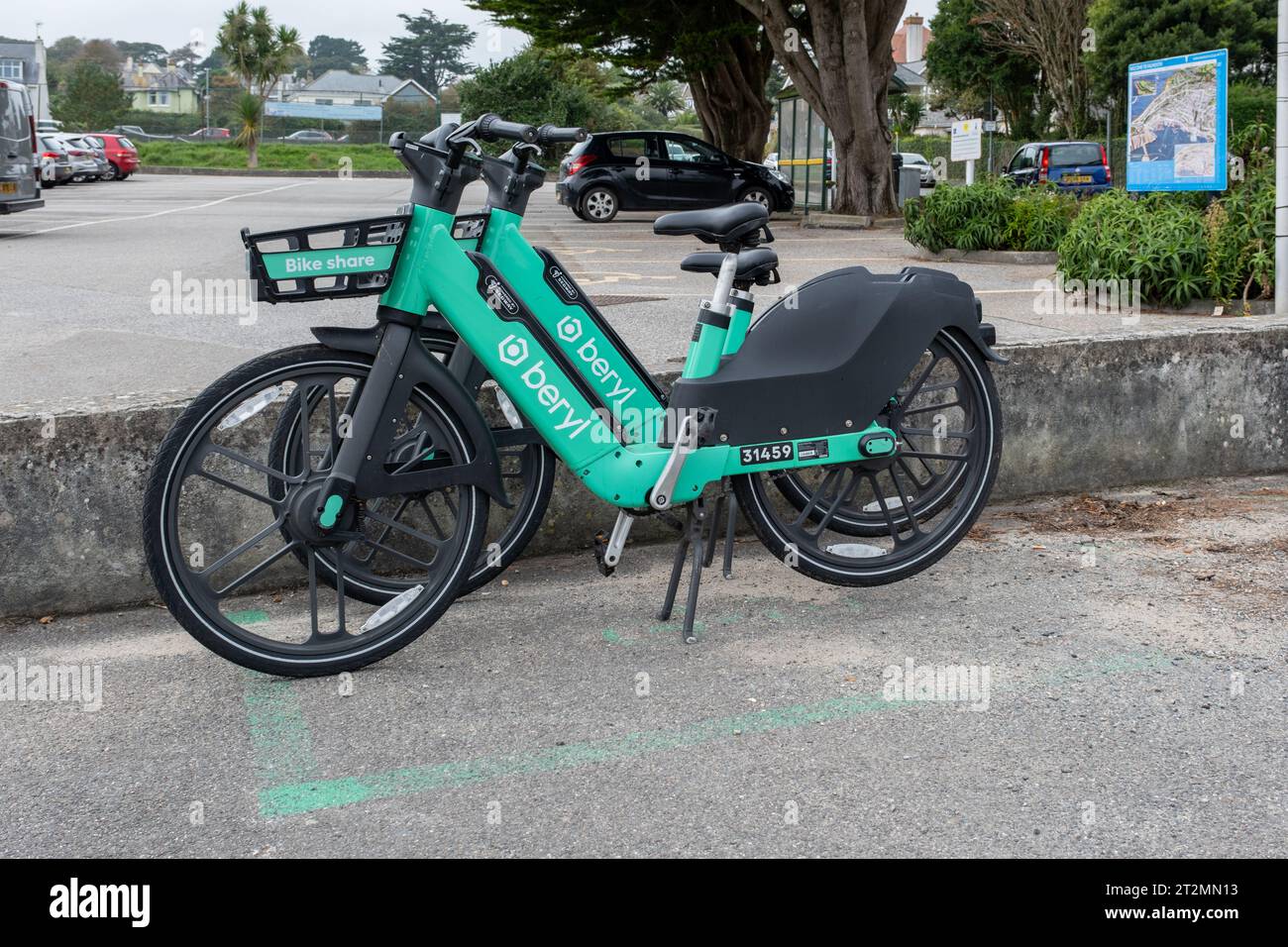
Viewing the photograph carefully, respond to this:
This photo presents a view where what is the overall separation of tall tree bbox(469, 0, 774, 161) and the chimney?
64.1 m

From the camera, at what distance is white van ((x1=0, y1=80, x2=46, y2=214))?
1831 centimetres

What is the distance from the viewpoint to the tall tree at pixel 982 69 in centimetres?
5028

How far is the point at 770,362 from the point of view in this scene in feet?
14.0

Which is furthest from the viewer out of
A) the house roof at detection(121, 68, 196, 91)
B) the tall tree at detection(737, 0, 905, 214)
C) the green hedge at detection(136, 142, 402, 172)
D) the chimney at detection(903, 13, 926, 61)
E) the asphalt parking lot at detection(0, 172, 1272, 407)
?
the house roof at detection(121, 68, 196, 91)

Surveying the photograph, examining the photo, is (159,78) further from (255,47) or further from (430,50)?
(255,47)

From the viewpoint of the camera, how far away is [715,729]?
348cm

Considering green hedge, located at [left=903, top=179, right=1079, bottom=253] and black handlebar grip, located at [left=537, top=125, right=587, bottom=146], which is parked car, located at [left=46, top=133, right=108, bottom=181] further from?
black handlebar grip, located at [left=537, top=125, right=587, bottom=146]

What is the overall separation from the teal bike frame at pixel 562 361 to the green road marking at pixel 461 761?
2.79 ft

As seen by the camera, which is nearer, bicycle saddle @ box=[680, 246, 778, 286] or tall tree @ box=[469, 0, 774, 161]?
bicycle saddle @ box=[680, 246, 778, 286]

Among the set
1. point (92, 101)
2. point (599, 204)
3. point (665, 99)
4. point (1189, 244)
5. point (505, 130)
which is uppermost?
point (665, 99)

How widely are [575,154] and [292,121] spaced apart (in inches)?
2418

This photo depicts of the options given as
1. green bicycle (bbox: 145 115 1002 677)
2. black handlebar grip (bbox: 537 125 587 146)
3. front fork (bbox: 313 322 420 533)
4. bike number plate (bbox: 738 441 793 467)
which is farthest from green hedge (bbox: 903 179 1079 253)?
front fork (bbox: 313 322 420 533)

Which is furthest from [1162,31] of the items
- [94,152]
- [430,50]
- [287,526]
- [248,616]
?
[430,50]
